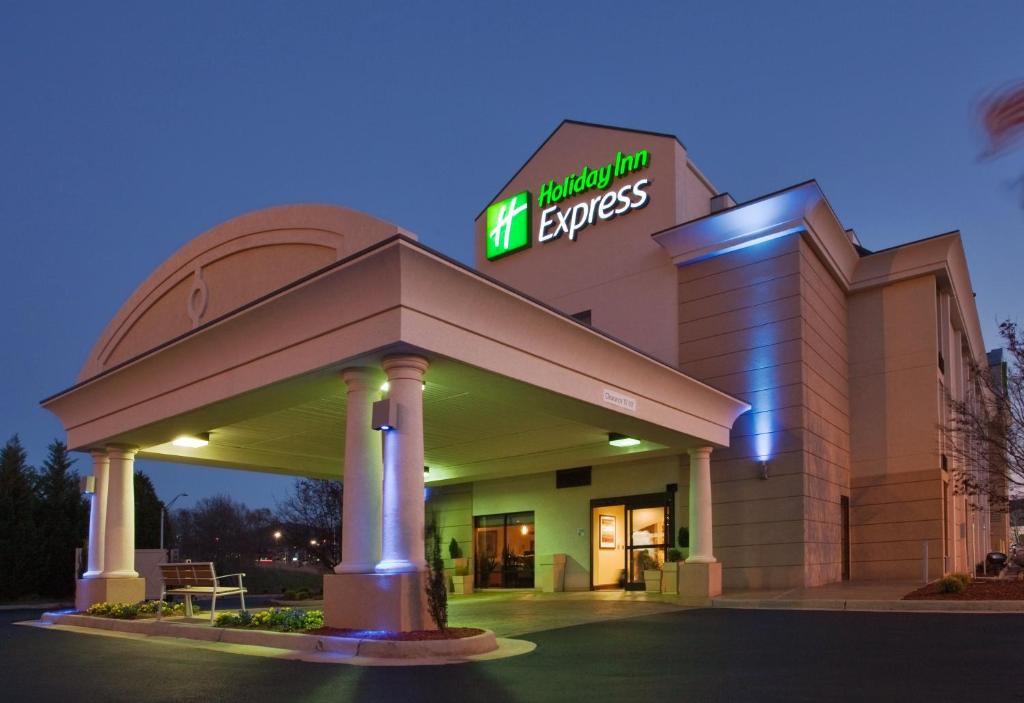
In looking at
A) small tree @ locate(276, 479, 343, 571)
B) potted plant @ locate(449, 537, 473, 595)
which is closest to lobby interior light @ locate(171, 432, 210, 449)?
potted plant @ locate(449, 537, 473, 595)

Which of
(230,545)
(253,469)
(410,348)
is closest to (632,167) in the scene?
(253,469)

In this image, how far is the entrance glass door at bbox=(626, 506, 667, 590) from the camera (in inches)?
999

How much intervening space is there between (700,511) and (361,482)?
10579 mm

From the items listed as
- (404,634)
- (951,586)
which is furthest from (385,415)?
(951,586)

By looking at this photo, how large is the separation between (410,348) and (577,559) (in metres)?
16.5

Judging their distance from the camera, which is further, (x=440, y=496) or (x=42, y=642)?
(x=440, y=496)

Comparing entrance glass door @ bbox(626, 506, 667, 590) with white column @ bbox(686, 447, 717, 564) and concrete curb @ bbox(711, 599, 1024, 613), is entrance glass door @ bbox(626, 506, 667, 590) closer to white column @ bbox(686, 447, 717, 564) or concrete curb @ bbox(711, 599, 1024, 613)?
white column @ bbox(686, 447, 717, 564)

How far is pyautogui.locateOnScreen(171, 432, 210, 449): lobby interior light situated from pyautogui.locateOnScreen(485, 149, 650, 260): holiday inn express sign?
14025 mm

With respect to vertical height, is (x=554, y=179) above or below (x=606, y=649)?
above

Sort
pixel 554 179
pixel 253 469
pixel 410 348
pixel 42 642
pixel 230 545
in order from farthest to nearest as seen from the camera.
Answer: pixel 230 545
pixel 554 179
pixel 253 469
pixel 42 642
pixel 410 348

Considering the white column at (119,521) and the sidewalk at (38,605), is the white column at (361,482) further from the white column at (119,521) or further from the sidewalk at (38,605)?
the sidewalk at (38,605)

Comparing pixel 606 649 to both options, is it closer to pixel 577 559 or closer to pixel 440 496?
pixel 577 559

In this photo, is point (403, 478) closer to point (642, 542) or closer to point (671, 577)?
point (671, 577)

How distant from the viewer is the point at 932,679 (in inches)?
333
